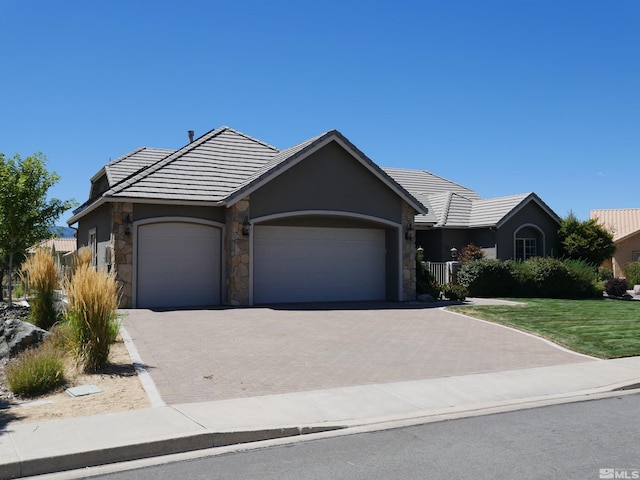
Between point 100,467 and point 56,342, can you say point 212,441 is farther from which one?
point 56,342

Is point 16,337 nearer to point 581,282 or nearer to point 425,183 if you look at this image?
point 581,282

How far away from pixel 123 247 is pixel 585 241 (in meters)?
20.8

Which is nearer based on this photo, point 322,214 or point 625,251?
point 322,214

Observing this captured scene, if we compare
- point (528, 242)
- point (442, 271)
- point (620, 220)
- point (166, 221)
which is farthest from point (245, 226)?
point (620, 220)

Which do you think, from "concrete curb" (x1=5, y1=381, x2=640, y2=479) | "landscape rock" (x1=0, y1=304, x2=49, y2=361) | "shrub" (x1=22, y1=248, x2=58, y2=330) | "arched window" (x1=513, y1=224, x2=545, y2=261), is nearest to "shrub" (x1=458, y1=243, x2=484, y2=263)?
"arched window" (x1=513, y1=224, x2=545, y2=261)

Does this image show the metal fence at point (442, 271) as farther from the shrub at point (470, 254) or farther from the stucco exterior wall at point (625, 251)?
the stucco exterior wall at point (625, 251)

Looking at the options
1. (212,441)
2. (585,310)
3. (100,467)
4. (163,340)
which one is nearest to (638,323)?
(585,310)

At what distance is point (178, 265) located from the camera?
18891mm

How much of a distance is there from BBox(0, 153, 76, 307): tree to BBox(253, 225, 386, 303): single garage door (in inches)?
255

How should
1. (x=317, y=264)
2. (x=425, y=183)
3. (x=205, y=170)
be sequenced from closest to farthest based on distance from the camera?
(x=205, y=170) < (x=317, y=264) < (x=425, y=183)

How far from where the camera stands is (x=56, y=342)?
1049 cm

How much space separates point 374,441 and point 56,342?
20.8ft

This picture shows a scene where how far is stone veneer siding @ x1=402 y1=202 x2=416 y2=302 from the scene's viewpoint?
21422 mm

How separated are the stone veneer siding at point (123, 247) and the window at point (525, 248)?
1788 cm
